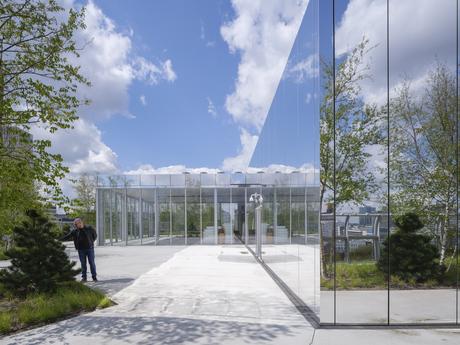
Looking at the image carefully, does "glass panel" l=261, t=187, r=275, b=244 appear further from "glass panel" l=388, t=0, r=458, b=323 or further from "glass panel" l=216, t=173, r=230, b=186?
"glass panel" l=216, t=173, r=230, b=186

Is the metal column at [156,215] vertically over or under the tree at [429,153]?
under

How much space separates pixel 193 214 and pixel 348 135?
21.0 meters

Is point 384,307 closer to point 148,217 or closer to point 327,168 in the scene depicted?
point 327,168

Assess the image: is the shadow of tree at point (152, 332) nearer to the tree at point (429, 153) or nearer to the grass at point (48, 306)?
the grass at point (48, 306)

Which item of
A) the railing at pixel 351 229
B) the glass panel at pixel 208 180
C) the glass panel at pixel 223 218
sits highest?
the glass panel at pixel 208 180

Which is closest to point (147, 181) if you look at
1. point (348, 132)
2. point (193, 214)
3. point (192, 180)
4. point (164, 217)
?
point (164, 217)

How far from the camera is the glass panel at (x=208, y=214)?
2702 cm

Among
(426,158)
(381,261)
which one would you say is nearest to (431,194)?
(426,158)

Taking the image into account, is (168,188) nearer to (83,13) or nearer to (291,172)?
(291,172)

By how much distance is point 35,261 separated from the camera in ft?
28.2

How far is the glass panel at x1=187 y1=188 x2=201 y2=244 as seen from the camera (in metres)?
27.1

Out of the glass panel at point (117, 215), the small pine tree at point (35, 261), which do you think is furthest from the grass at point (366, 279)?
the glass panel at point (117, 215)

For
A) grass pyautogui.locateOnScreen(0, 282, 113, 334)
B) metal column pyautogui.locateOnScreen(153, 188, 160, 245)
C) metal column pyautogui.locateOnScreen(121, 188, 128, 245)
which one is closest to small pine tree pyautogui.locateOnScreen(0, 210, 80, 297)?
grass pyautogui.locateOnScreen(0, 282, 113, 334)

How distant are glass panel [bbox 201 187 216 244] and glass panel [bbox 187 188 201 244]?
34 centimetres
